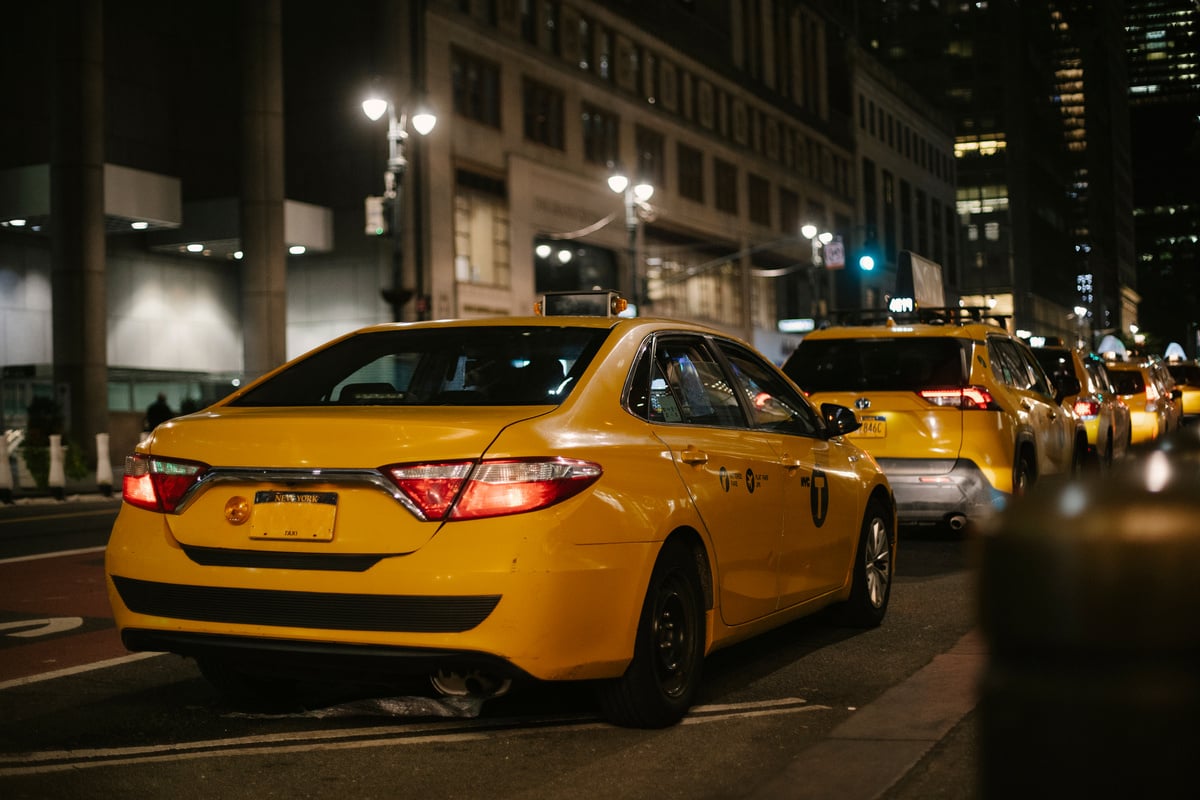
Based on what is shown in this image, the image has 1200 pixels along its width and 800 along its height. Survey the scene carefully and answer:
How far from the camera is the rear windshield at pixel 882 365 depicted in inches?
452

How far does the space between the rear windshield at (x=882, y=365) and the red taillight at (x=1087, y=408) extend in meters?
6.75

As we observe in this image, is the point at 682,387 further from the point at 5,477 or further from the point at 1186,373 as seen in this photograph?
the point at 1186,373

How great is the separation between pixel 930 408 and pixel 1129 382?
16.8 meters

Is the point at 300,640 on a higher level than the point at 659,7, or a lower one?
lower

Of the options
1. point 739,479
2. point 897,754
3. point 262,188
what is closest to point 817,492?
point 739,479

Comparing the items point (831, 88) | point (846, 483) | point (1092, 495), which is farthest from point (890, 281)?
point (1092, 495)

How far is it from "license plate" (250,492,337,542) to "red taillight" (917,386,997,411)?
23.8 ft

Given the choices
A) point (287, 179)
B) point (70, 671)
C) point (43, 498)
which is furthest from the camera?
point (287, 179)

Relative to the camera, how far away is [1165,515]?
5.29 feet

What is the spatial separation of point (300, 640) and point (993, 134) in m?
143

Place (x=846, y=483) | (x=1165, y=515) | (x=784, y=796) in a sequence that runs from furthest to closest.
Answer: (x=846, y=483), (x=784, y=796), (x=1165, y=515)

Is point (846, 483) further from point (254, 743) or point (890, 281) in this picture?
point (890, 281)

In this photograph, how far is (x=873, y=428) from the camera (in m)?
11.5

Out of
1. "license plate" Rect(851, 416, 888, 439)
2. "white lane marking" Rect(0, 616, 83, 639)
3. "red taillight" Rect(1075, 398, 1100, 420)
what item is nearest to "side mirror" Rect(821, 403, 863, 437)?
"license plate" Rect(851, 416, 888, 439)
